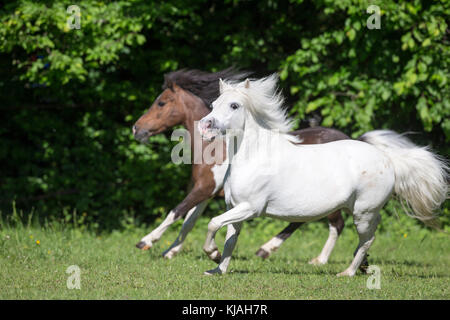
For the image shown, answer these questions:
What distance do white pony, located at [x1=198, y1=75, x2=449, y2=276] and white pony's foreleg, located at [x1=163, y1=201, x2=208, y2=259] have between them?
4.55ft

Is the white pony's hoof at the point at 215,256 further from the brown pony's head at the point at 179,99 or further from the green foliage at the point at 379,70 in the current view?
the green foliage at the point at 379,70

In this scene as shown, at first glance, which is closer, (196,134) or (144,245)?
(144,245)

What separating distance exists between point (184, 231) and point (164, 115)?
154 cm

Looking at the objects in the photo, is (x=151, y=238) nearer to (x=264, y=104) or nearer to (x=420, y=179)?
(x=264, y=104)

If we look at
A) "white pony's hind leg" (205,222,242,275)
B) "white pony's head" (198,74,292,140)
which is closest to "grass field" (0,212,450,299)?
"white pony's hind leg" (205,222,242,275)

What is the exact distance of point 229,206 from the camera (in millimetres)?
4887

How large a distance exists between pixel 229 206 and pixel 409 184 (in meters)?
1.77

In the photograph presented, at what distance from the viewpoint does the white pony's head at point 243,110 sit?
4.60 m

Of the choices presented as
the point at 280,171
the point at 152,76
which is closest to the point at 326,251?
the point at 280,171

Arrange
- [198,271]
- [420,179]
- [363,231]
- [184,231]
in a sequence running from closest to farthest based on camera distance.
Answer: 1. [363,231]
2. [420,179]
3. [198,271]
4. [184,231]

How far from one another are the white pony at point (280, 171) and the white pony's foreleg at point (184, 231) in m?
1.39

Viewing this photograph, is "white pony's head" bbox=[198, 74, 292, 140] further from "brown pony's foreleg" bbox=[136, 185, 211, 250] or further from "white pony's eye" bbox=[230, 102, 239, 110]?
"brown pony's foreleg" bbox=[136, 185, 211, 250]

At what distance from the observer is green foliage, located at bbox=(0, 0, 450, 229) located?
7.77 m

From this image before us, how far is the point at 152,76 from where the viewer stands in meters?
9.62
